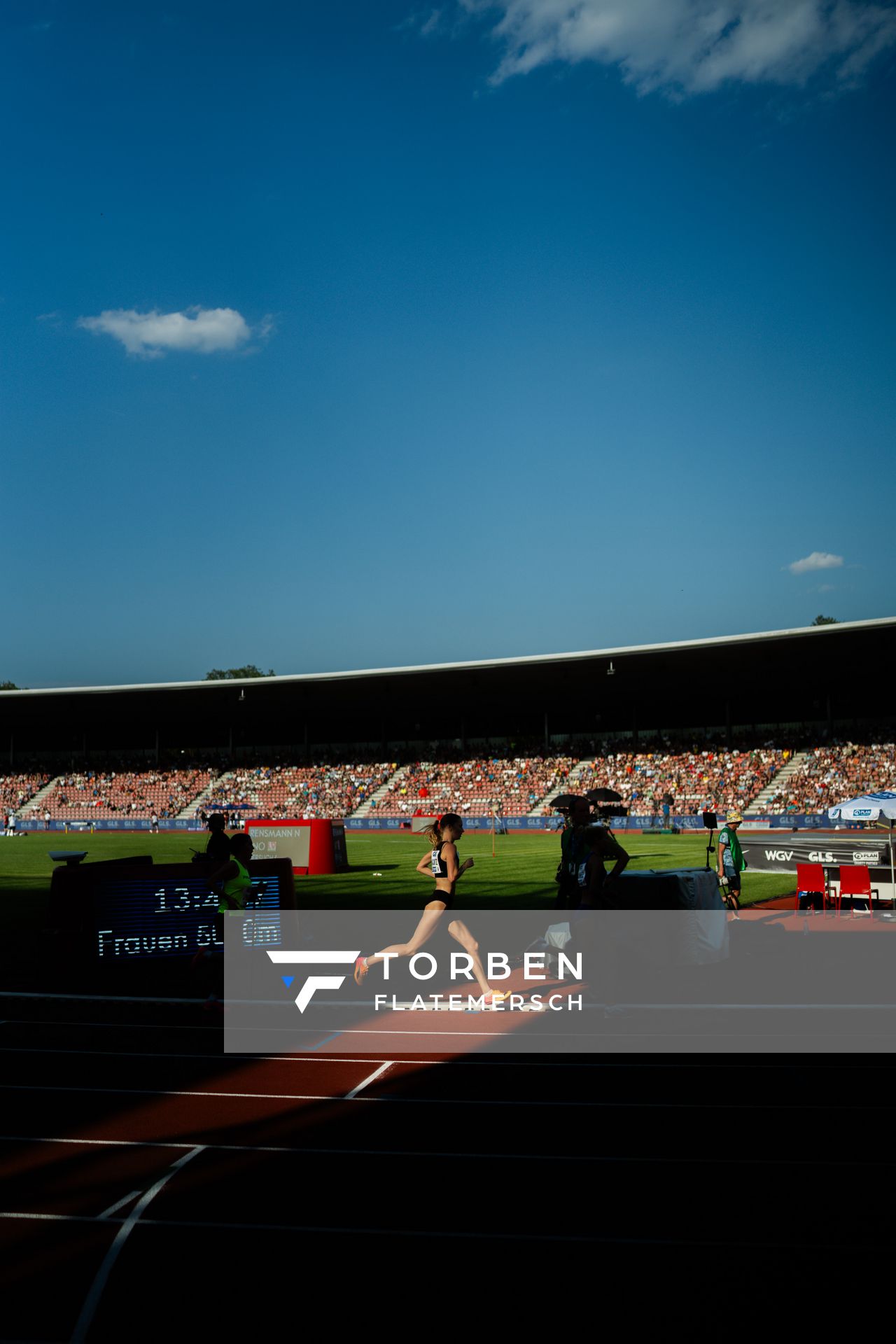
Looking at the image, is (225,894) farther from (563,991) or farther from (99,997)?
(563,991)

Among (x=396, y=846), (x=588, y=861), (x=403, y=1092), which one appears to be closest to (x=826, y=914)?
(x=588, y=861)

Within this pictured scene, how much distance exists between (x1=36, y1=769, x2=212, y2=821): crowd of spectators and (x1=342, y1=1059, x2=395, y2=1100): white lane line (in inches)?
2111

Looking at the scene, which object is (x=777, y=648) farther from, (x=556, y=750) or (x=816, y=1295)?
(x=816, y=1295)

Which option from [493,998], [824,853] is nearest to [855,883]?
[824,853]

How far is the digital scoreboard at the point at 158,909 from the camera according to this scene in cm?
1175

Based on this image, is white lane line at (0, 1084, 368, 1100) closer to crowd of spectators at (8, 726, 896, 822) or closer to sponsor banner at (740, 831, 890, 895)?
sponsor banner at (740, 831, 890, 895)

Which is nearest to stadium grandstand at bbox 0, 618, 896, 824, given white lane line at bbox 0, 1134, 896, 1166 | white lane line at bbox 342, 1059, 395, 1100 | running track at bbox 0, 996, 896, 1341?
white lane line at bbox 342, 1059, 395, 1100

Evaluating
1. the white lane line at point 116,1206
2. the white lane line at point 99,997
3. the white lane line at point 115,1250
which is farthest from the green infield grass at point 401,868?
the white lane line at point 116,1206

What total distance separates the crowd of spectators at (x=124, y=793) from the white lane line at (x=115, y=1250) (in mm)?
55438

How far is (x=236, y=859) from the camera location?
33.7 ft

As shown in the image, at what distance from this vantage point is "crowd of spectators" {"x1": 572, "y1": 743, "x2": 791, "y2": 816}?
48.8 meters

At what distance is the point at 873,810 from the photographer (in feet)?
54.6

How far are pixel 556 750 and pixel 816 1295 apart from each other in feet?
180

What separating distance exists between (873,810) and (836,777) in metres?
32.9
